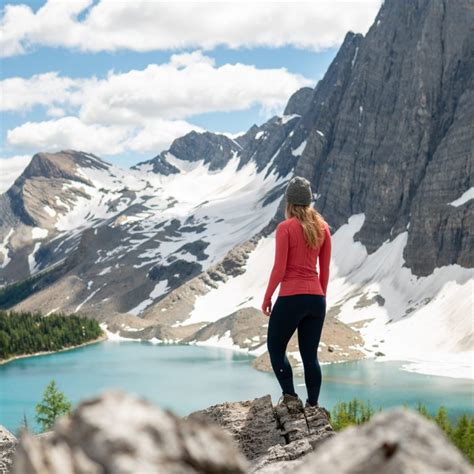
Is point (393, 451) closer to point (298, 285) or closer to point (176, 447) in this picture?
point (176, 447)

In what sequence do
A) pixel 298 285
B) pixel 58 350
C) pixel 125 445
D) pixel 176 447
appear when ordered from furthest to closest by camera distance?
pixel 58 350 < pixel 298 285 < pixel 176 447 < pixel 125 445

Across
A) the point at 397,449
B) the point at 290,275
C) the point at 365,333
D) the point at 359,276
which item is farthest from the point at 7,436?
the point at 359,276

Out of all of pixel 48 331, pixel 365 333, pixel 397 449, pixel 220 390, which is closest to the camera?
pixel 397 449

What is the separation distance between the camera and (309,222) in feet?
35.9

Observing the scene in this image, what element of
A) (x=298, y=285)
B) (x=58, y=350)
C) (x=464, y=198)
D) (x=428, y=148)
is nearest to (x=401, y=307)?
(x=464, y=198)

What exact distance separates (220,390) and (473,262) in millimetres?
77596

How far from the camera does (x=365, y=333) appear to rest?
14725 centimetres

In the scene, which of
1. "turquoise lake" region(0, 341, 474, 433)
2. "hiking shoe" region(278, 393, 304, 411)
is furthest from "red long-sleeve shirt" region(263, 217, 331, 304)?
"turquoise lake" region(0, 341, 474, 433)

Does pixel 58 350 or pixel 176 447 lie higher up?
pixel 176 447

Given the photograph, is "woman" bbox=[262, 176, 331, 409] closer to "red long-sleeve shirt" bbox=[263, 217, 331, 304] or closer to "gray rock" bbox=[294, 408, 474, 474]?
"red long-sleeve shirt" bbox=[263, 217, 331, 304]

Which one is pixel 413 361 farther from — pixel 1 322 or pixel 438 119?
pixel 1 322

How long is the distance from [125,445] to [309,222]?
8173 mm

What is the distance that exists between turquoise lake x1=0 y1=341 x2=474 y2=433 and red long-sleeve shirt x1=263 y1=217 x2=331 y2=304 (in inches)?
2582

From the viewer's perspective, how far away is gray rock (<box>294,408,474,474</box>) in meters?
3.01
